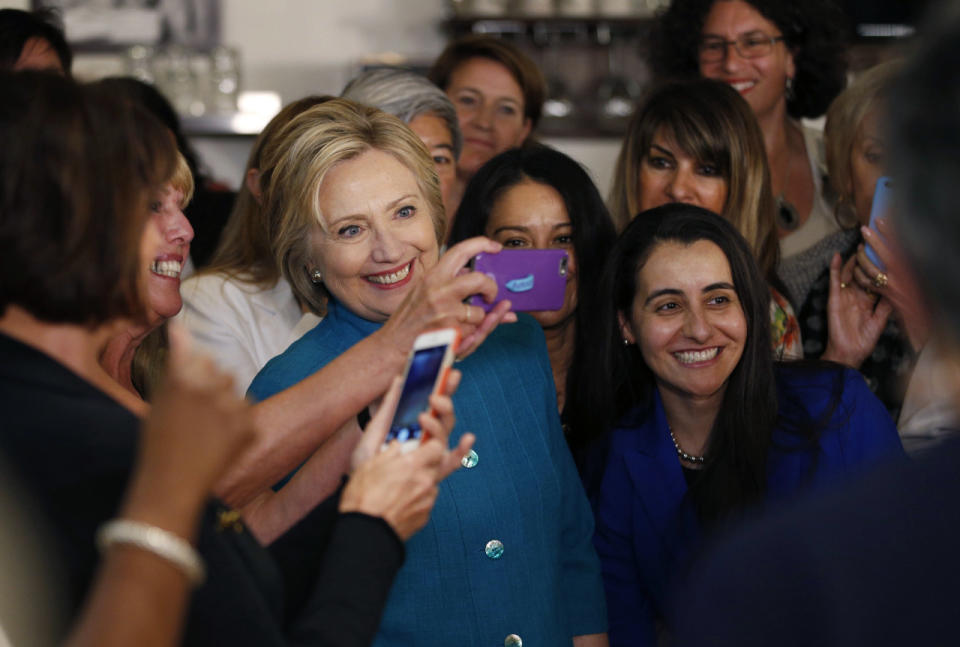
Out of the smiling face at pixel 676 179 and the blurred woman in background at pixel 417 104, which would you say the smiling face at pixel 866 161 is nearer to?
the smiling face at pixel 676 179

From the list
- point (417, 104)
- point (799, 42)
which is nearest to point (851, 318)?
point (799, 42)

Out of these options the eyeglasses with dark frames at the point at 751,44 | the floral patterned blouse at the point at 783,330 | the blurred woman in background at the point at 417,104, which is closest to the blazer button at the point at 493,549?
the floral patterned blouse at the point at 783,330

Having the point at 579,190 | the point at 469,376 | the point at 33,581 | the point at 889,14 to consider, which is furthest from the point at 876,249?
the point at 889,14

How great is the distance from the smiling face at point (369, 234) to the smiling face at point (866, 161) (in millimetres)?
1316

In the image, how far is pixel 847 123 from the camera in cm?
267

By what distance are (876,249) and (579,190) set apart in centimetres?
69

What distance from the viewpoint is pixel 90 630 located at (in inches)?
33.8

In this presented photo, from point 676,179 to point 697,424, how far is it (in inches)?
27.7

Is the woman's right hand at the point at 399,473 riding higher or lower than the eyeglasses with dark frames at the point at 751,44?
lower

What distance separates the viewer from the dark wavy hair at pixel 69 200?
1.00 m

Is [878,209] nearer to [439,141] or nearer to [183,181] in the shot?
[439,141]

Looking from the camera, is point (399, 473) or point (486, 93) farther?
point (486, 93)

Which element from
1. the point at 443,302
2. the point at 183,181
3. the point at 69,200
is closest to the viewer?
the point at 69,200

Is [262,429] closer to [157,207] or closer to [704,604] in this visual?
[157,207]
